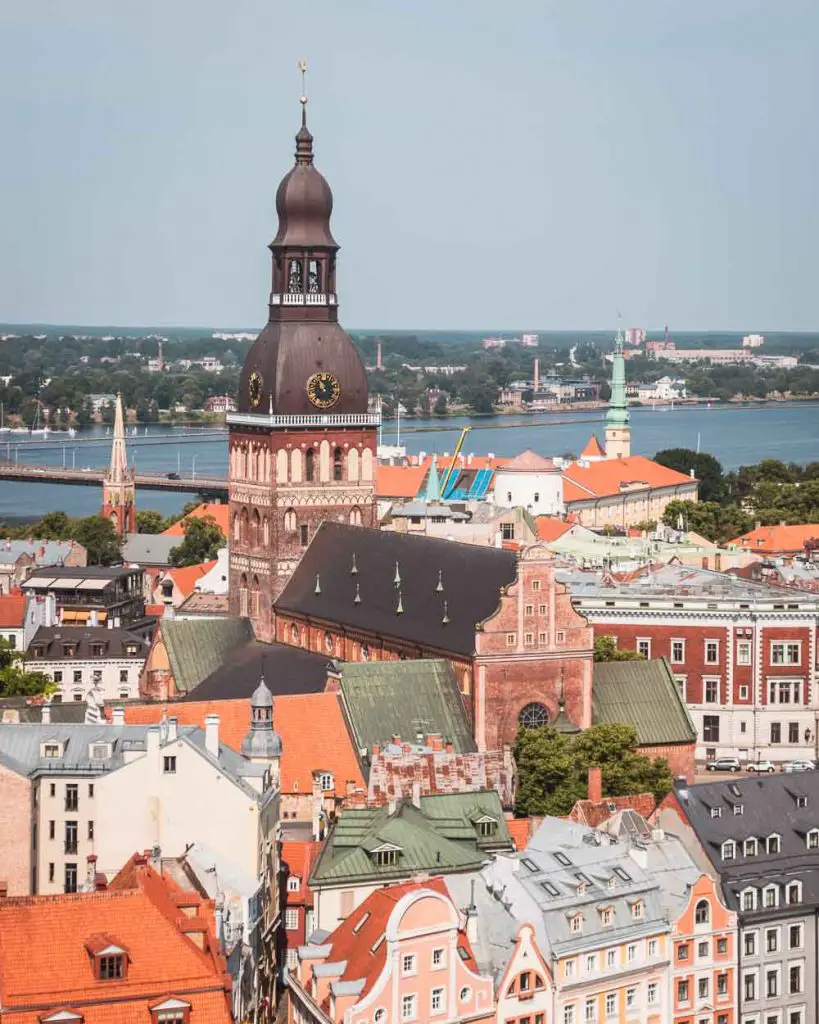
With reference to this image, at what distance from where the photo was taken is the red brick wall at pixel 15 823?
188 ft

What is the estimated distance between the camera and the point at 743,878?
56.5 meters

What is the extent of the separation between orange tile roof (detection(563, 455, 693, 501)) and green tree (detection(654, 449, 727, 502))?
2.74m

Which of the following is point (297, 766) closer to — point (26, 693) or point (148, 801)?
point (148, 801)

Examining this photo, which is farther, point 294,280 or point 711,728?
point 711,728

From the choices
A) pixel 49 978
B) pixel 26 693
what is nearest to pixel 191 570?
pixel 26 693

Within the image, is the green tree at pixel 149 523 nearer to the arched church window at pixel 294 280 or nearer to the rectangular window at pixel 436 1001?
the arched church window at pixel 294 280

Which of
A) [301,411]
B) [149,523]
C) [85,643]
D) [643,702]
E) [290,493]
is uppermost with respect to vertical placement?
[301,411]

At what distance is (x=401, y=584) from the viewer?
7438cm

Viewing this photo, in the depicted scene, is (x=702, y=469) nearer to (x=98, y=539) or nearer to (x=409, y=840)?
(x=98, y=539)

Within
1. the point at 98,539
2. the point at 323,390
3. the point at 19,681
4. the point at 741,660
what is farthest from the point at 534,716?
the point at 98,539

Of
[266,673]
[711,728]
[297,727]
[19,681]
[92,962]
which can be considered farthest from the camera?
[19,681]

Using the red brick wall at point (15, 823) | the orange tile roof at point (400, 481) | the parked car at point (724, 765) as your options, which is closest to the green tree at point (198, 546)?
the orange tile roof at point (400, 481)

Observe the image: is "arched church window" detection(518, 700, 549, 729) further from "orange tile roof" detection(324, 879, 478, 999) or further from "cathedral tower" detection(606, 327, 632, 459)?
"cathedral tower" detection(606, 327, 632, 459)

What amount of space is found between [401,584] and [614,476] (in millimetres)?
92997
